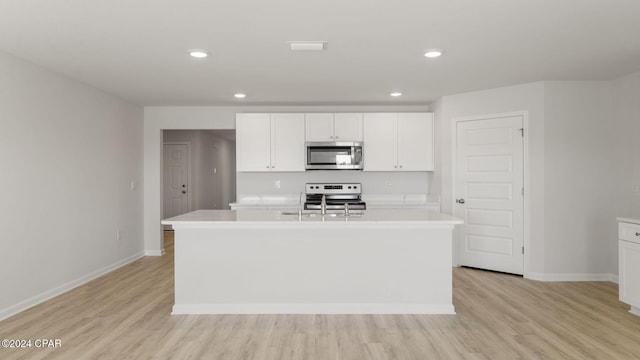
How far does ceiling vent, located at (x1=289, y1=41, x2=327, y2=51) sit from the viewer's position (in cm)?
327

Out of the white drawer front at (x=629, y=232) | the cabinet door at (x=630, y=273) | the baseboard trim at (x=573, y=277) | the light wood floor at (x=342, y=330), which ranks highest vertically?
the white drawer front at (x=629, y=232)

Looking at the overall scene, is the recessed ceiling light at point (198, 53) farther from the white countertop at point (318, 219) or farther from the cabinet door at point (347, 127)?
the cabinet door at point (347, 127)

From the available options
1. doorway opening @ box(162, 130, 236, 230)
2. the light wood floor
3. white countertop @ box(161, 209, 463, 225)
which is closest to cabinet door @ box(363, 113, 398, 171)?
white countertop @ box(161, 209, 463, 225)

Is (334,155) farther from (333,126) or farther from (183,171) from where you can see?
(183,171)

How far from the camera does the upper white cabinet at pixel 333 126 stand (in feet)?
19.2

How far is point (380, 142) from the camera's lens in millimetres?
5863

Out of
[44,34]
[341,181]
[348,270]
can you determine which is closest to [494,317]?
[348,270]

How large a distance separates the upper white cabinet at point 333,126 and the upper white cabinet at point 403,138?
160mm

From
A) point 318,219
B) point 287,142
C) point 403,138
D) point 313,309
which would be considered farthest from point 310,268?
point 403,138

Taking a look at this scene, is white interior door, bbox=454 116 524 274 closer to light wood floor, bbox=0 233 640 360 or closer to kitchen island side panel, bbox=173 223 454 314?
light wood floor, bbox=0 233 640 360

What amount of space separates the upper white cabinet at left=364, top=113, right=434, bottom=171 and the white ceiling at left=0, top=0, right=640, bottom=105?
2.90 feet

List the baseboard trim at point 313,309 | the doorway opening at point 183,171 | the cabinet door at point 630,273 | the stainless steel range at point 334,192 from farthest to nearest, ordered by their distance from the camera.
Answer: the doorway opening at point 183,171, the stainless steel range at point 334,192, the baseboard trim at point 313,309, the cabinet door at point 630,273

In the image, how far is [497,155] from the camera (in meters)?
5.05

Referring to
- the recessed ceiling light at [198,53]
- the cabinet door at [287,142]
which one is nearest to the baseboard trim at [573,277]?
the cabinet door at [287,142]
